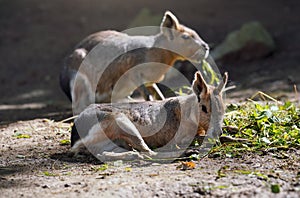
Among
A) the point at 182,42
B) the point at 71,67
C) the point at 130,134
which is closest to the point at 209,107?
the point at 130,134

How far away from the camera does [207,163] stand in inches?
163

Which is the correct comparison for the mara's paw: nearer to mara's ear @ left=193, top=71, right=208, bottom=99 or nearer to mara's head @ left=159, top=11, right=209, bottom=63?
mara's ear @ left=193, top=71, right=208, bottom=99

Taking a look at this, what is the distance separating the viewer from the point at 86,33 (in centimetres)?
994

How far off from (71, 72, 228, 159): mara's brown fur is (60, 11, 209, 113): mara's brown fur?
1.68 m

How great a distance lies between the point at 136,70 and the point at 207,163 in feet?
8.39

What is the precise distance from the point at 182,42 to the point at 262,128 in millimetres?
2143

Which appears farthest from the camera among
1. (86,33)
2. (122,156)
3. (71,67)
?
(86,33)

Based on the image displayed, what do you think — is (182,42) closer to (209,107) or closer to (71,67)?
(71,67)

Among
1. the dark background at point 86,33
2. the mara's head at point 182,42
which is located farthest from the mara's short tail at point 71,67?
the mara's head at point 182,42

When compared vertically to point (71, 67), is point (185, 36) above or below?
above

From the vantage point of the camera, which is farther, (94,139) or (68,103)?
(68,103)

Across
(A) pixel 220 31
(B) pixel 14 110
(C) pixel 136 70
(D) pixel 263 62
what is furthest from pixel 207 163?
(A) pixel 220 31

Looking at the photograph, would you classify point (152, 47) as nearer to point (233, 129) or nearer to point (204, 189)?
point (233, 129)

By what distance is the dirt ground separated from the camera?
11.9 feet
